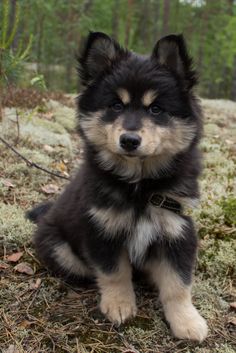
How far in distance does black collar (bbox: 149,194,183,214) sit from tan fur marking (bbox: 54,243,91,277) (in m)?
0.84

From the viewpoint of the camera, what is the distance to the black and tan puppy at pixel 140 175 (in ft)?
9.23

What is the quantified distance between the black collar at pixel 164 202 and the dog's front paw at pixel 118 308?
691 millimetres

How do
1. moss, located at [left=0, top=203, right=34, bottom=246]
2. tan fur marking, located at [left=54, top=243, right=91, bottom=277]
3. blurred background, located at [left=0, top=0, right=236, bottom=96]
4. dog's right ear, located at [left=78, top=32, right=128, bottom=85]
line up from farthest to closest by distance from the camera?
blurred background, located at [left=0, top=0, right=236, bottom=96], moss, located at [left=0, top=203, right=34, bottom=246], tan fur marking, located at [left=54, top=243, right=91, bottom=277], dog's right ear, located at [left=78, top=32, right=128, bottom=85]

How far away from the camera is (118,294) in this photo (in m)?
2.98

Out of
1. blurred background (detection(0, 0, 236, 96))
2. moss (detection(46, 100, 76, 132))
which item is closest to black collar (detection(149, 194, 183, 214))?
moss (detection(46, 100, 76, 132))

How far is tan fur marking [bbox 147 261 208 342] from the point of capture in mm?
2787

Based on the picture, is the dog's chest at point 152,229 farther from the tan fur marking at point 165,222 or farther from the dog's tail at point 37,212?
the dog's tail at point 37,212

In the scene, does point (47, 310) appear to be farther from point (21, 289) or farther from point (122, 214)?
point (122, 214)

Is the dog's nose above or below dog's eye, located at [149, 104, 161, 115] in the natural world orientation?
below

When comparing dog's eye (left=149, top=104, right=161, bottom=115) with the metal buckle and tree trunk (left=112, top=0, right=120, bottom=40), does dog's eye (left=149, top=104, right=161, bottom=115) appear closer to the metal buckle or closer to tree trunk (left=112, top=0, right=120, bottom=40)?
the metal buckle

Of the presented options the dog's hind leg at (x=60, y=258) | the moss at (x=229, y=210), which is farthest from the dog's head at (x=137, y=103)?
the moss at (x=229, y=210)

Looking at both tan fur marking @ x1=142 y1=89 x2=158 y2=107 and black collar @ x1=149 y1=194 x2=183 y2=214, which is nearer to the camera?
tan fur marking @ x1=142 y1=89 x2=158 y2=107

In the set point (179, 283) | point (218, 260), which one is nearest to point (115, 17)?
point (218, 260)

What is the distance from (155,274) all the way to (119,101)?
1253mm
